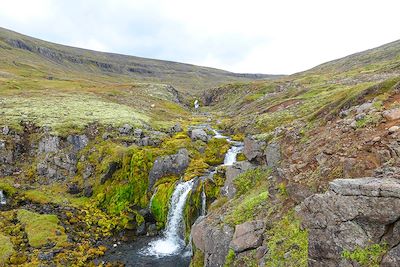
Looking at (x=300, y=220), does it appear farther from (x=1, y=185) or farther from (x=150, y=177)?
(x=1, y=185)

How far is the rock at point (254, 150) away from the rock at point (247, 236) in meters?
11.5

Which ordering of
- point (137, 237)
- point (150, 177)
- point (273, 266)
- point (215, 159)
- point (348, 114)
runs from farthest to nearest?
1. point (215, 159)
2. point (150, 177)
3. point (137, 237)
4. point (348, 114)
5. point (273, 266)

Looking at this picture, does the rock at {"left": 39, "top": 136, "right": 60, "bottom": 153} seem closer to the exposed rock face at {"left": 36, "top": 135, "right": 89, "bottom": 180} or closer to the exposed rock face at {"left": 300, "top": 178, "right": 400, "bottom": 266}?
the exposed rock face at {"left": 36, "top": 135, "right": 89, "bottom": 180}

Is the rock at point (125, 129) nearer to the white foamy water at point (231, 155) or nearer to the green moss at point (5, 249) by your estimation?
the white foamy water at point (231, 155)

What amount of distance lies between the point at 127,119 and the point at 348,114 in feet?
156

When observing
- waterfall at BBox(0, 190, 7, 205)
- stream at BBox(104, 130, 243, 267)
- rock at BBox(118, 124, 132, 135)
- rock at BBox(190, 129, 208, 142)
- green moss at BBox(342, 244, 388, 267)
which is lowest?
stream at BBox(104, 130, 243, 267)

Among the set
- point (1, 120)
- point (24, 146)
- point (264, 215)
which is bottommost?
point (264, 215)

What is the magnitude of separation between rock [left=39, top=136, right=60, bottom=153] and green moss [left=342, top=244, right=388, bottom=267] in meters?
49.1

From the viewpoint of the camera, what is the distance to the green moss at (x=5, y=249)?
30106 millimetres

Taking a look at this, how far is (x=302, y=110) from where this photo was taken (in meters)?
60.2

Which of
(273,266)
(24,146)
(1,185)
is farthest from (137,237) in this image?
(24,146)

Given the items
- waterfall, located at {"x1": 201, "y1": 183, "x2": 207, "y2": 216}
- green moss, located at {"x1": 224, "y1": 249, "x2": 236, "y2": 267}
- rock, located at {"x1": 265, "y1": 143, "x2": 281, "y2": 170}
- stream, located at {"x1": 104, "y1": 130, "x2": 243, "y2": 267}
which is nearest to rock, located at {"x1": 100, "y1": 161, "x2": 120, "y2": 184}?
stream, located at {"x1": 104, "y1": 130, "x2": 243, "y2": 267}

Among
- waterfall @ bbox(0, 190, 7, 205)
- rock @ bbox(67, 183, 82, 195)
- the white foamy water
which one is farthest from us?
rock @ bbox(67, 183, 82, 195)

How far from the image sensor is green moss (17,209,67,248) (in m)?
33.6
